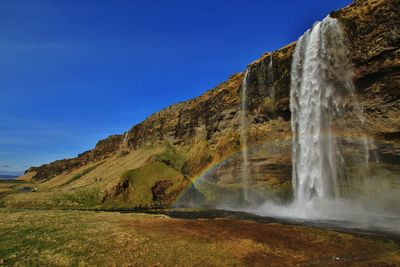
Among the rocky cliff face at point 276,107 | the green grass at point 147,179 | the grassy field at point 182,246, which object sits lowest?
the grassy field at point 182,246

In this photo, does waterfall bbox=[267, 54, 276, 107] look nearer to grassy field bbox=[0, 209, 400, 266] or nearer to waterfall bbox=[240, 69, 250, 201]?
waterfall bbox=[240, 69, 250, 201]

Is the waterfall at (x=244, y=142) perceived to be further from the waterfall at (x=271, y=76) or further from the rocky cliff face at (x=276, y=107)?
the waterfall at (x=271, y=76)

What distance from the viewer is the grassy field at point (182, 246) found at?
24578 mm

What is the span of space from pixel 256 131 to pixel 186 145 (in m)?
30.6

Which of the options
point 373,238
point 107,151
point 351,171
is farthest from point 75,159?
point 373,238

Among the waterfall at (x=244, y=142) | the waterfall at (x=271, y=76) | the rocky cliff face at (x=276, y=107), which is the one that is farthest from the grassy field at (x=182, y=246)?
the waterfall at (x=244, y=142)

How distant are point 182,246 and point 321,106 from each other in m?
A: 36.6

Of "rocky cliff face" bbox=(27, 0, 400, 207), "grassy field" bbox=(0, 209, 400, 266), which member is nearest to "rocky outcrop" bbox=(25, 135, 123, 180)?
"rocky cliff face" bbox=(27, 0, 400, 207)

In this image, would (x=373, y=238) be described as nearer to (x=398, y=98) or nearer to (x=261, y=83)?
(x=398, y=98)

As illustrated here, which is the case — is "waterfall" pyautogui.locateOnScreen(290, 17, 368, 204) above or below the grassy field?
above

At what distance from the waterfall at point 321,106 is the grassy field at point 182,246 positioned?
22.1 meters

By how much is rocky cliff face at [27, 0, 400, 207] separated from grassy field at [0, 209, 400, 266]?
25370 millimetres

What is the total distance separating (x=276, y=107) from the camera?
64.1 meters

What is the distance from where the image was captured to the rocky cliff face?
46.7m
